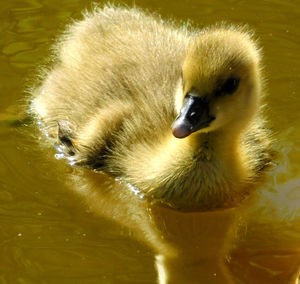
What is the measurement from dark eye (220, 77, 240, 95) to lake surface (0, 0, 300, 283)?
588mm

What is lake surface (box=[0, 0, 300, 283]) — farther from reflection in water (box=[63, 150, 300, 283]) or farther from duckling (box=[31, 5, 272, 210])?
duckling (box=[31, 5, 272, 210])

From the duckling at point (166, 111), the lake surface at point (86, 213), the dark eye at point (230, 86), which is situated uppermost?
the dark eye at point (230, 86)

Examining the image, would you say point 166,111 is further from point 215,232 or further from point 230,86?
point 215,232

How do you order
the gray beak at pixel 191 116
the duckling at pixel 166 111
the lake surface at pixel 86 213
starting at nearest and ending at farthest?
the lake surface at pixel 86 213 → the gray beak at pixel 191 116 → the duckling at pixel 166 111

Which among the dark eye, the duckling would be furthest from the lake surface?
the dark eye

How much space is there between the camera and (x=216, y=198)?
3463mm

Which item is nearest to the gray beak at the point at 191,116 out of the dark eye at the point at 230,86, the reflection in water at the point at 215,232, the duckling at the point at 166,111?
the duckling at the point at 166,111

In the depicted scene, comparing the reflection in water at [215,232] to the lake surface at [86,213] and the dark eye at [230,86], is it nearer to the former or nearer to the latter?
the lake surface at [86,213]

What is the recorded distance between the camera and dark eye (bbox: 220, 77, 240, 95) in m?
3.30

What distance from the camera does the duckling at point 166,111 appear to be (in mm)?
3289

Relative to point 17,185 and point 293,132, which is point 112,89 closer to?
point 17,185

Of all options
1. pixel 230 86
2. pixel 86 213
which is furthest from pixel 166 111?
pixel 86 213

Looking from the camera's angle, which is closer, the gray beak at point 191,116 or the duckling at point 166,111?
the gray beak at point 191,116

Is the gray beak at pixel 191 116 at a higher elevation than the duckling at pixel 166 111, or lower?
higher
